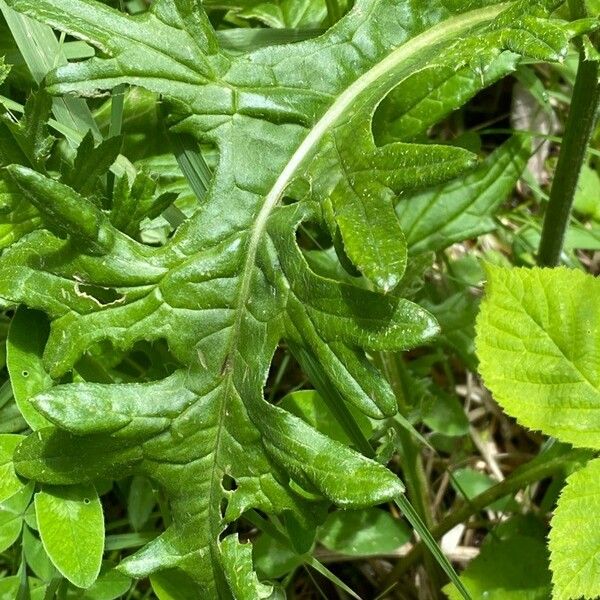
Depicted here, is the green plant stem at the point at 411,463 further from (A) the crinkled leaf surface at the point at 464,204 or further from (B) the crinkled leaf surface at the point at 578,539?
(B) the crinkled leaf surface at the point at 578,539

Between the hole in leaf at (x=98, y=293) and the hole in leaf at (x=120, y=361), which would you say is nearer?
the hole in leaf at (x=98, y=293)

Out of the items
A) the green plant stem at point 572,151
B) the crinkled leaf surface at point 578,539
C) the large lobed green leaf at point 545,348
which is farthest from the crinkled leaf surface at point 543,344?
the green plant stem at point 572,151

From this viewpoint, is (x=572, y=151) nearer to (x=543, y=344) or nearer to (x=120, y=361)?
(x=543, y=344)

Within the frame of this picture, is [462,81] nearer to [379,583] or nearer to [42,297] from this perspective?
[42,297]

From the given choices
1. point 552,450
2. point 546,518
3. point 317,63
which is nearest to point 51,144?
point 317,63

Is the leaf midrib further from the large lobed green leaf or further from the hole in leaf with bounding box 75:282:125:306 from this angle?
the large lobed green leaf

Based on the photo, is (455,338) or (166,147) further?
(455,338)
